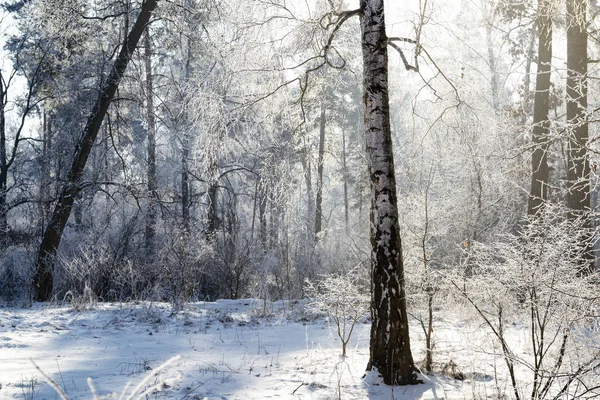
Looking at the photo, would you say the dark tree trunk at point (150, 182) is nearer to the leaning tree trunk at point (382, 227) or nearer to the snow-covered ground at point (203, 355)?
the snow-covered ground at point (203, 355)

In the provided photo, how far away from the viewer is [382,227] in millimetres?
4820

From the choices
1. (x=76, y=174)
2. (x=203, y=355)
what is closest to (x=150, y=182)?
(x=76, y=174)

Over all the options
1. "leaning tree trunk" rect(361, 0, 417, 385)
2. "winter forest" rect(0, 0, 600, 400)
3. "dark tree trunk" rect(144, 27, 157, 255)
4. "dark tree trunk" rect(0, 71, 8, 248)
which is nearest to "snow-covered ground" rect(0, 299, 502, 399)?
"winter forest" rect(0, 0, 600, 400)

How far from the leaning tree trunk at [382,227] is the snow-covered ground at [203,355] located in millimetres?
277

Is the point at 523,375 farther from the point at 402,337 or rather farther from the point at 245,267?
the point at 245,267

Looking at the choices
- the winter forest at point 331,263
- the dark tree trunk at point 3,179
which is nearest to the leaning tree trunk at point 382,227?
the winter forest at point 331,263

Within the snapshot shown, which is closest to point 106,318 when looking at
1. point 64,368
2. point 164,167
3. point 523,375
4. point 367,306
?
point 64,368

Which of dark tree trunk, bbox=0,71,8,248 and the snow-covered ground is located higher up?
dark tree trunk, bbox=0,71,8,248

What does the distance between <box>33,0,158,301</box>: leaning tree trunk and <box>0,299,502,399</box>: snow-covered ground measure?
133 cm

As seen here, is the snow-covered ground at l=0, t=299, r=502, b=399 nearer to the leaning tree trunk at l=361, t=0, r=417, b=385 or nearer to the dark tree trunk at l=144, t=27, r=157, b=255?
the leaning tree trunk at l=361, t=0, r=417, b=385

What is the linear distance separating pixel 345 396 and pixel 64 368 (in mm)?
2818

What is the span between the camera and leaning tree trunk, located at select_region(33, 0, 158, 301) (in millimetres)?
10375

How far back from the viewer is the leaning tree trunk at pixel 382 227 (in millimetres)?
4762

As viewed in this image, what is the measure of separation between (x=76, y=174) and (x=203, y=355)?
6539mm
